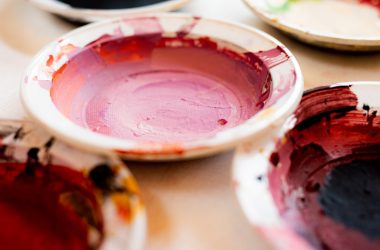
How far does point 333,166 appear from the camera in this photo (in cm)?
71

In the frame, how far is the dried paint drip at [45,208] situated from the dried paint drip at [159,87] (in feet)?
0.43

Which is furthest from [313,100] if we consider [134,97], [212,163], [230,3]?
[230,3]

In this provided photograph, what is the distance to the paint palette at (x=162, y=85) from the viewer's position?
2.16ft

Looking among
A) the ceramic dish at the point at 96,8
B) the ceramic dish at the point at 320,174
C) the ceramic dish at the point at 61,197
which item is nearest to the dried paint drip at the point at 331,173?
the ceramic dish at the point at 320,174

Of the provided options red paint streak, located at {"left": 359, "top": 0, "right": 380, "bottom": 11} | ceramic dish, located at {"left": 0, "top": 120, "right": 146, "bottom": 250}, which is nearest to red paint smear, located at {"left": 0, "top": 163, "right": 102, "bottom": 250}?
ceramic dish, located at {"left": 0, "top": 120, "right": 146, "bottom": 250}

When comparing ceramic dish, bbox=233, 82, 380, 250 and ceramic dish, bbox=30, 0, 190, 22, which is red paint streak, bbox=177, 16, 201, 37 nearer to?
ceramic dish, bbox=30, 0, 190, 22

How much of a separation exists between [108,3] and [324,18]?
0.48 metres

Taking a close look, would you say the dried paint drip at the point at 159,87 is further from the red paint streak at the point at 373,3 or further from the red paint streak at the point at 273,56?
the red paint streak at the point at 373,3

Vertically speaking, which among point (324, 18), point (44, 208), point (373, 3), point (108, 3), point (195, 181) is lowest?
point (44, 208)

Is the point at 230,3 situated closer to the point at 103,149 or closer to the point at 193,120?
the point at 193,120

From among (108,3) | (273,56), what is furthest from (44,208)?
(108,3)

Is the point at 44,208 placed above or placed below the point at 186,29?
below

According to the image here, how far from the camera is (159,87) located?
0.86 meters

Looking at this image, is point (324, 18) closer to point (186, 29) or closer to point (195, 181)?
point (186, 29)
